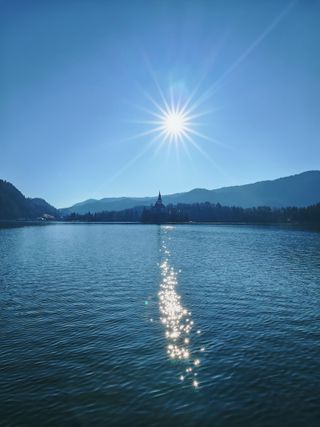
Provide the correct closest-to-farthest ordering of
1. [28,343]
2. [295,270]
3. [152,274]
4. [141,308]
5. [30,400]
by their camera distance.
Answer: [30,400] < [28,343] < [141,308] < [152,274] < [295,270]

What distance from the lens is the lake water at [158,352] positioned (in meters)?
18.1

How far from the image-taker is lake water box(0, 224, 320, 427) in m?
18.1

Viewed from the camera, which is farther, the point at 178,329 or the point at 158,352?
the point at 178,329

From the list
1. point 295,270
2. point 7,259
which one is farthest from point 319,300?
point 7,259

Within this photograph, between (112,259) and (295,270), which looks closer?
(295,270)

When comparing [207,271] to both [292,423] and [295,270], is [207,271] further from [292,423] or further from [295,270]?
[292,423]

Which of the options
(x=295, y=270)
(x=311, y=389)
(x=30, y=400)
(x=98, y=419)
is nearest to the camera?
(x=98, y=419)

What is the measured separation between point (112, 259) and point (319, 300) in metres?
48.4

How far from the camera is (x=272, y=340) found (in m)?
28.3

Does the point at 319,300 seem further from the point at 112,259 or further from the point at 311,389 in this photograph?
the point at 112,259

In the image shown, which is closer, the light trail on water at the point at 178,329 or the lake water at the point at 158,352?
the lake water at the point at 158,352

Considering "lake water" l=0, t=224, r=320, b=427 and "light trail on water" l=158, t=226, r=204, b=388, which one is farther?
"light trail on water" l=158, t=226, r=204, b=388

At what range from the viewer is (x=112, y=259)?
75.5 m

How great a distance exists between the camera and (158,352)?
2562 cm
